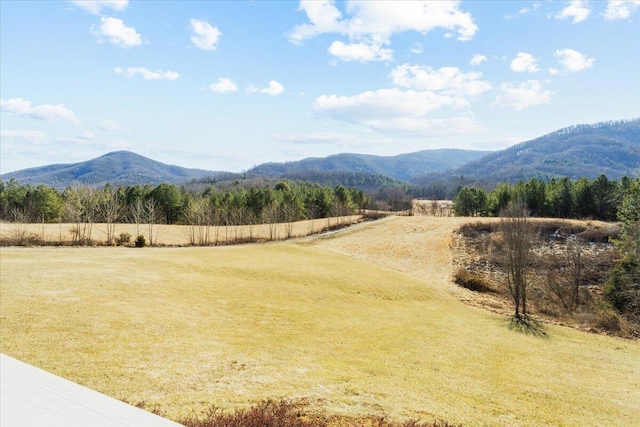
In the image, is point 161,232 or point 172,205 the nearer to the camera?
point 161,232

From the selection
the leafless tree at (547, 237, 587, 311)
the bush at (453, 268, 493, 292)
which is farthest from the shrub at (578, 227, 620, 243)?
the bush at (453, 268, 493, 292)

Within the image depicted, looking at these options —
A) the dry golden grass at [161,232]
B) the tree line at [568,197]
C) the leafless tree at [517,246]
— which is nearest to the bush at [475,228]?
the tree line at [568,197]

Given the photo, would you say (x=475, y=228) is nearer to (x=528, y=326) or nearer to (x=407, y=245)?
(x=407, y=245)

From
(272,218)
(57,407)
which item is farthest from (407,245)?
(57,407)

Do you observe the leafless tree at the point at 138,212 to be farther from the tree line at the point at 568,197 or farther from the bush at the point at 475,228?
the tree line at the point at 568,197

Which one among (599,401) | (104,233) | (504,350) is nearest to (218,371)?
(599,401)

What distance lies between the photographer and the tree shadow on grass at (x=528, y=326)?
30766 millimetres

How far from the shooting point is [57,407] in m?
1.75

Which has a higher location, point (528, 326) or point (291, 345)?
point (291, 345)

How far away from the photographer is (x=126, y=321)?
19.5 meters

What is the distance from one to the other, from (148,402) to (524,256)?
35.6 metres

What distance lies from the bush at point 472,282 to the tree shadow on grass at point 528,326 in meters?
12.8

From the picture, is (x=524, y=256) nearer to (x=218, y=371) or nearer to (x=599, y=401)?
(x=599, y=401)

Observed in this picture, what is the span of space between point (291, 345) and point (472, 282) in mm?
37439
